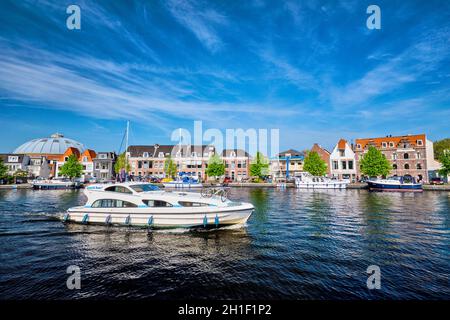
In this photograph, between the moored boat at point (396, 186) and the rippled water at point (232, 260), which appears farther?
the moored boat at point (396, 186)

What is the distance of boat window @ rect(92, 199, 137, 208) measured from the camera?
17266 millimetres

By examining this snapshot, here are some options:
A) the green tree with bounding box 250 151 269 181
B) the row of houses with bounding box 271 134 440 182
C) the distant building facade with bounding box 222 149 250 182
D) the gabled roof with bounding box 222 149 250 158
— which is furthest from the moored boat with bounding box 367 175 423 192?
the gabled roof with bounding box 222 149 250 158

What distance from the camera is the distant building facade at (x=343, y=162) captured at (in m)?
71.5

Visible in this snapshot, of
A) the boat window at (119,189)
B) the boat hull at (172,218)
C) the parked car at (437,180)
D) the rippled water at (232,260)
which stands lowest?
the rippled water at (232,260)

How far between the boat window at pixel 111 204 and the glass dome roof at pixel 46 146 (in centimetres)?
14529

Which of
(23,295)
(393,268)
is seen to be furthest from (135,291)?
(393,268)

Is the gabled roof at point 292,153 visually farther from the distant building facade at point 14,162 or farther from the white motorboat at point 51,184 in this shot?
the distant building facade at point 14,162

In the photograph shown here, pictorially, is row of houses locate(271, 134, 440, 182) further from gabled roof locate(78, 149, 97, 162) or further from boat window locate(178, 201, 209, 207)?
gabled roof locate(78, 149, 97, 162)

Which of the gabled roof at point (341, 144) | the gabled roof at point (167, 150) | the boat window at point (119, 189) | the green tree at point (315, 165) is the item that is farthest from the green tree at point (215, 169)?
the boat window at point (119, 189)

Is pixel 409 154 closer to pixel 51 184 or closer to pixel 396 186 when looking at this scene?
pixel 396 186

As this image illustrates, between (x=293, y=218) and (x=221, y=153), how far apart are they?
63.4m

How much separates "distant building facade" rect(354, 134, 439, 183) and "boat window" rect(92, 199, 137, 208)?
70.8m

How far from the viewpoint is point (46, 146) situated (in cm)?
13700
